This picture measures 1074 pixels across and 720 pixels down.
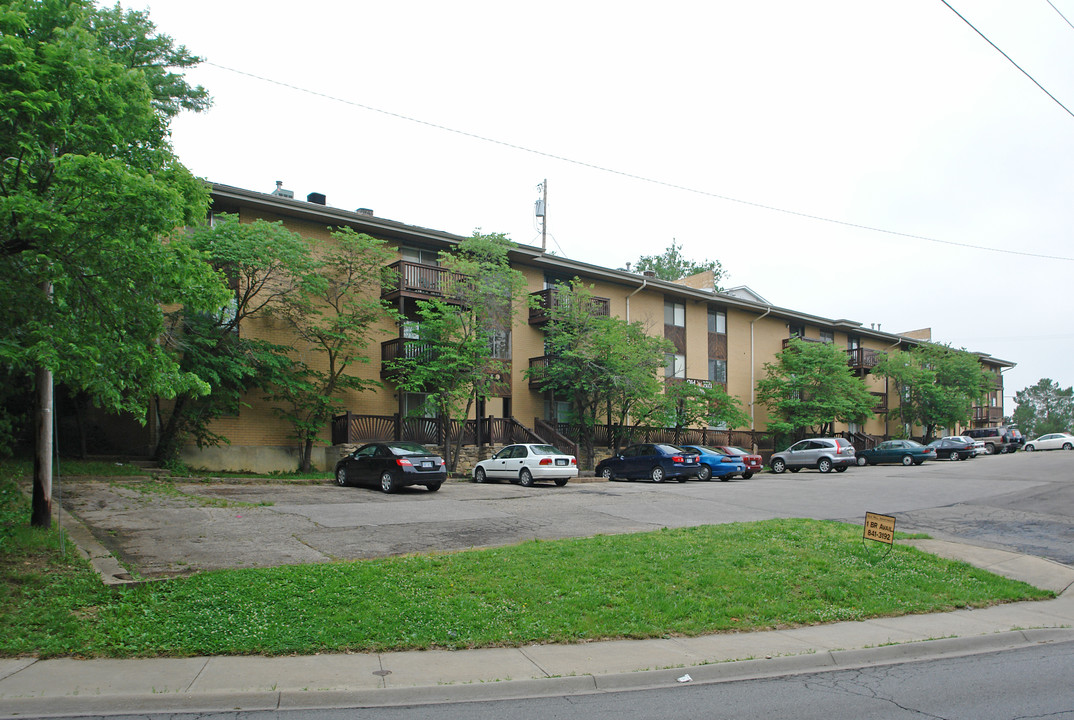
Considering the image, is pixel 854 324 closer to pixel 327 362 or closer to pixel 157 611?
pixel 327 362

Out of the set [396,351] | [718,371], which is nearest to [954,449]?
[718,371]

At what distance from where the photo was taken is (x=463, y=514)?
46.4ft

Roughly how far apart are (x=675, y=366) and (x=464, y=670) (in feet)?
109

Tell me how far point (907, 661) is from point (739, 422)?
95.6 feet

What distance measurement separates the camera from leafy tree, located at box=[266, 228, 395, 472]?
2380cm

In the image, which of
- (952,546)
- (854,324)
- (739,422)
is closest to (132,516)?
(952,546)

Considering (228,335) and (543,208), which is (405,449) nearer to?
(228,335)

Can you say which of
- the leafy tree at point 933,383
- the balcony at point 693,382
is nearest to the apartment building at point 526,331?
the balcony at point 693,382

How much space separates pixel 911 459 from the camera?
37.6 metres

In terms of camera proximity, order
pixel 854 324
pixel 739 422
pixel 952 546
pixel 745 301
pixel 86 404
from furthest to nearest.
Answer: pixel 854 324 → pixel 745 301 → pixel 739 422 → pixel 86 404 → pixel 952 546

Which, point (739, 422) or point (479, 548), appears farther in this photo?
point (739, 422)

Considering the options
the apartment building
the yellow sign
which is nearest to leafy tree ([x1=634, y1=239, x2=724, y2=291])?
the apartment building

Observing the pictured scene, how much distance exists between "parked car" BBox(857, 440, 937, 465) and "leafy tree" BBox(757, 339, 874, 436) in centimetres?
230

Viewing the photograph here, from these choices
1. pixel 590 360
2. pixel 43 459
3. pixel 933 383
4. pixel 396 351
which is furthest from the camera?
pixel 933 383
